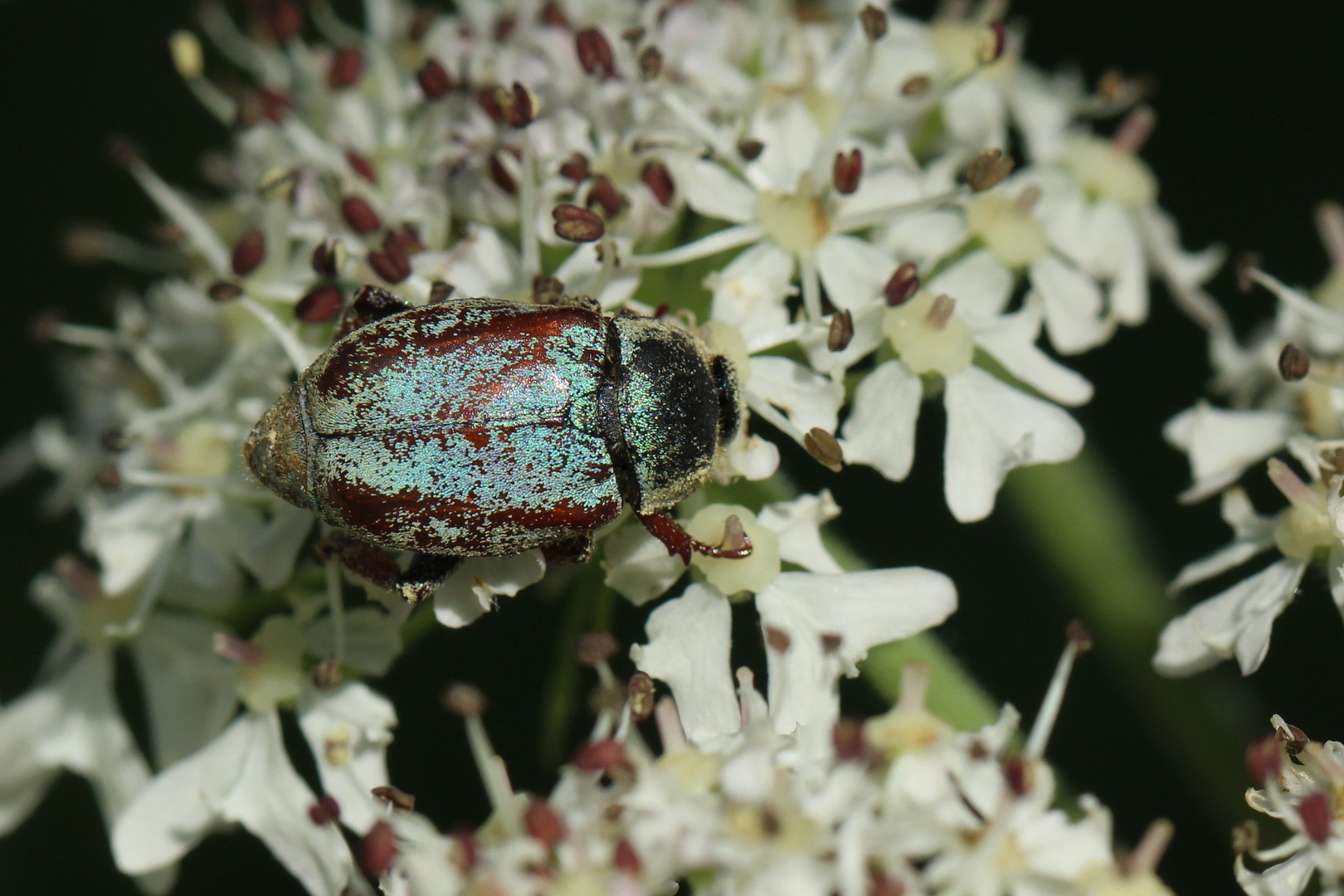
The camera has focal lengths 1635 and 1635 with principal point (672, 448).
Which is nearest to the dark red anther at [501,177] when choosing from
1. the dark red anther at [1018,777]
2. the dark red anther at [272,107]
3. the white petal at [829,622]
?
the dark red anther at [272,107]

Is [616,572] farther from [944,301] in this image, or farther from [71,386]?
[71,386]

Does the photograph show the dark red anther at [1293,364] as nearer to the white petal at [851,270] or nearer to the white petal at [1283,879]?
the white petal at [851,270]

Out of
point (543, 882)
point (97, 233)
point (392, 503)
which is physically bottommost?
point (97, 233)

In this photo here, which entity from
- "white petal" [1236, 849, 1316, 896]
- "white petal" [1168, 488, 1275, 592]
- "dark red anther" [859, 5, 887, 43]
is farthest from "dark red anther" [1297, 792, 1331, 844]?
"dark red anther" [859, 5, 887, 43]

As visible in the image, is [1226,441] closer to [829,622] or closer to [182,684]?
[829,622]

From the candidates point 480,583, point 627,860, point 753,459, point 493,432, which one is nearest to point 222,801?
point 480,583

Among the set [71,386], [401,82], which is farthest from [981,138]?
[71,386]

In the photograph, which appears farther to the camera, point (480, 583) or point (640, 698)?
point (480, 583)
